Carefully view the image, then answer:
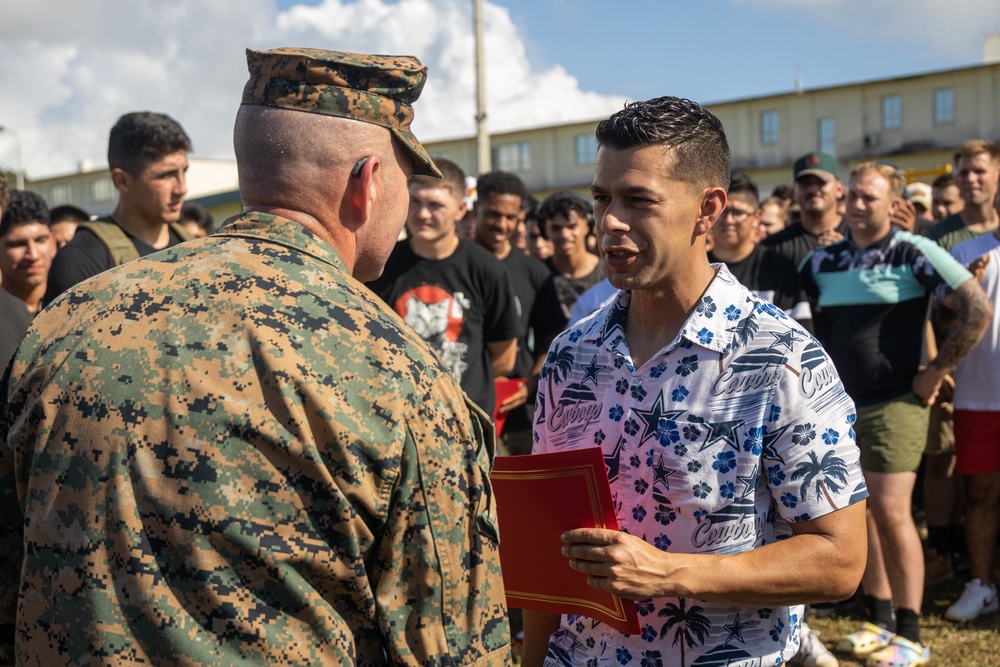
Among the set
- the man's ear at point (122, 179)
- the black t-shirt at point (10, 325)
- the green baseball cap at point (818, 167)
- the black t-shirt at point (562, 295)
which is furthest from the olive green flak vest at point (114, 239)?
the green baseball cap at point (818, 167)

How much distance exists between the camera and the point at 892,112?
41.4m

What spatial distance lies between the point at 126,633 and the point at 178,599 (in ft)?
0.34

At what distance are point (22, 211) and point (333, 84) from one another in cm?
456

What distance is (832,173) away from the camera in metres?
7.14

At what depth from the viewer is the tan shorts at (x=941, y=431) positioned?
654 centimetres

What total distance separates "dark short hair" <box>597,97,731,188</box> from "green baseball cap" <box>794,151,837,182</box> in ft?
16.4

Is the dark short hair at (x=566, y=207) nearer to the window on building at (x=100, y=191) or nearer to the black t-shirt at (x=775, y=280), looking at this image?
the black t-shirt at (x=775, y=280)

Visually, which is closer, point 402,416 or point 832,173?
point 402,416

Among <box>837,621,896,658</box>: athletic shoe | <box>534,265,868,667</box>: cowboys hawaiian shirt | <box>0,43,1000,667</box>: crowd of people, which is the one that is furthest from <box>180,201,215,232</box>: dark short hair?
<box>534,265,868,667</box>: cowboys hawaiian shirt

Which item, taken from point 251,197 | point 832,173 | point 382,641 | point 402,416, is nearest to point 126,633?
point 382,641

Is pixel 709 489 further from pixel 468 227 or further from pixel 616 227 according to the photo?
pixel 468 227

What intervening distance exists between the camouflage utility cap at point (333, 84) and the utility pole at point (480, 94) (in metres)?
14.1

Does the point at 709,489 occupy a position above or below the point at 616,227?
below

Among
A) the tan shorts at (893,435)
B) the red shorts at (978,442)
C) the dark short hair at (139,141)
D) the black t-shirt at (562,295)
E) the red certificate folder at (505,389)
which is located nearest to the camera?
the dark short hair at (139,141)
